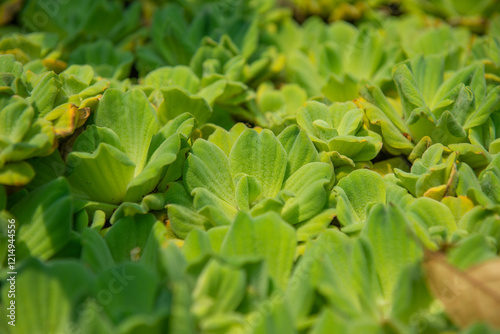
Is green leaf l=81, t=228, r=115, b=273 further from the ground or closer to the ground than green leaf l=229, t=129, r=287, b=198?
closer to the ground

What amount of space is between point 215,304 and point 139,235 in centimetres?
35

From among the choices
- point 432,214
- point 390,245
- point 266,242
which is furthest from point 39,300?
point 432,214

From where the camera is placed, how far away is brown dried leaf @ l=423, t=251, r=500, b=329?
0.84 m

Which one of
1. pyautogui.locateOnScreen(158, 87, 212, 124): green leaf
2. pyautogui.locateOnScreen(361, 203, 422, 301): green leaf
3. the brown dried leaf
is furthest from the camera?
pyautogui.locateOnScreen(158, 87, 212, 124): green leaf

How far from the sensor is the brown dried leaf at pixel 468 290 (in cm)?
84

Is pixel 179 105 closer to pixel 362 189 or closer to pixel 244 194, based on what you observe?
pixel 244 194

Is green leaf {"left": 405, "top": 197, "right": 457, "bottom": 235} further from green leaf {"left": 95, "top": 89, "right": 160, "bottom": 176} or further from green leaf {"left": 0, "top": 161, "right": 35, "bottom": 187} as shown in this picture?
green leaf {"left": 0, "top": 161, "right": 35, "bottom": 187}

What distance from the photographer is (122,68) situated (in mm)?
1745

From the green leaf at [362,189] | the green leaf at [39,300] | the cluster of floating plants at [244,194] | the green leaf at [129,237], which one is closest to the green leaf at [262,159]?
the cluster of floating plants at [244,194]

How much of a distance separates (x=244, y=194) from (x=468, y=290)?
0.55 m

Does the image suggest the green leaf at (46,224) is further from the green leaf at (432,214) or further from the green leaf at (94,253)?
the green leaf at (432,214)

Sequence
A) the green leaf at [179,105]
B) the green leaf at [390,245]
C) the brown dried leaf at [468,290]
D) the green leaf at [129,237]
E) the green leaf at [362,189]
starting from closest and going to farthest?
the brown dried leaf at [468,290]
the green leaf at [390,245]
the green leaf at [129,237]
the green leaf at [362,189]
the green leaf at [179,105]

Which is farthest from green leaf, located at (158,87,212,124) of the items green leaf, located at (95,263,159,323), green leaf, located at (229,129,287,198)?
green leaf, located at (95,263,159,323)

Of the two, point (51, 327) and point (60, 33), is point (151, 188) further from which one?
point (60, 33)
